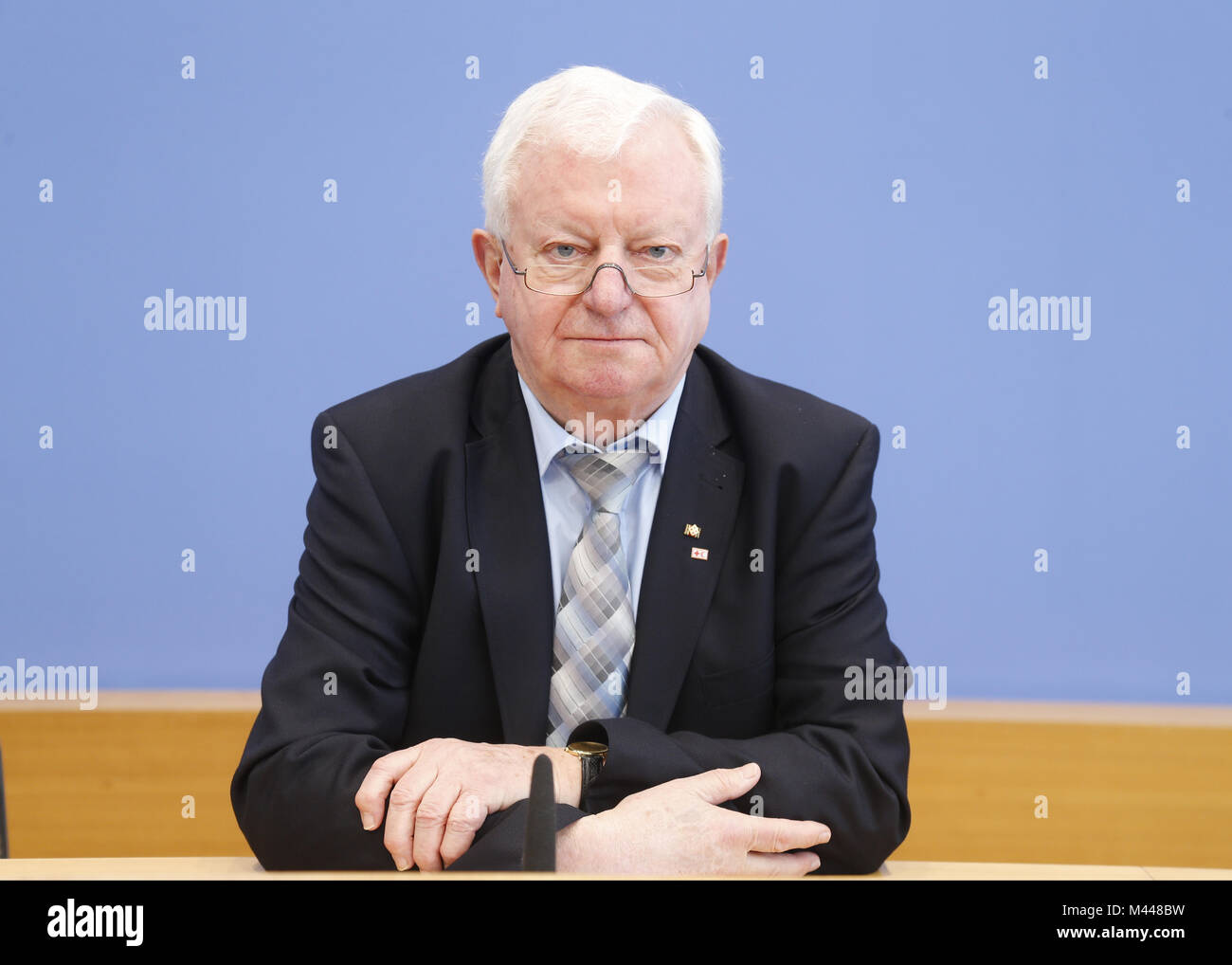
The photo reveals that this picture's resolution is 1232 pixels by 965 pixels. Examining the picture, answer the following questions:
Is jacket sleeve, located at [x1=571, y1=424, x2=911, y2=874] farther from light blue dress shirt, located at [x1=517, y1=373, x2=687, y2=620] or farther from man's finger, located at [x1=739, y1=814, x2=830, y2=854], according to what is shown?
light blue dress shirt, located at [x1=517, y1=373, x2=687, y2=620]

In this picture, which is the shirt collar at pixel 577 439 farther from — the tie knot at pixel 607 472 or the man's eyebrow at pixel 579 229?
the man's eyebrow at pixel 579 229

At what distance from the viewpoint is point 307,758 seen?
63.9 inches

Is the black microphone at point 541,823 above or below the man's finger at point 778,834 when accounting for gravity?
above

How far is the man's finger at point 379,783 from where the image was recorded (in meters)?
1.53

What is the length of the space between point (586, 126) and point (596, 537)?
1.92 ft

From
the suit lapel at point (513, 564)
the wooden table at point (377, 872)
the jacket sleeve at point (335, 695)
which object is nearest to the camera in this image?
the wooden table at point (377, 872)

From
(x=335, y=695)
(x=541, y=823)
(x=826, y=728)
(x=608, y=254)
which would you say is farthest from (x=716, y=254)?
(x=541, y=823)

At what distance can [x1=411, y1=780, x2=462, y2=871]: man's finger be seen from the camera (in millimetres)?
1501

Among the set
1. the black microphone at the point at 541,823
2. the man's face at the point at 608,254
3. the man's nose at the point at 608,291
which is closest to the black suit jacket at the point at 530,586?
the man's face at the point at 608,254

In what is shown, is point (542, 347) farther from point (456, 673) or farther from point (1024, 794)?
point (1024, 794)

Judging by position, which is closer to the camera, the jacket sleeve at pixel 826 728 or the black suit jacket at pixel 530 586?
the jacket sleeve at pixel 826 728

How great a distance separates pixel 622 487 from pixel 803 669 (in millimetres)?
376

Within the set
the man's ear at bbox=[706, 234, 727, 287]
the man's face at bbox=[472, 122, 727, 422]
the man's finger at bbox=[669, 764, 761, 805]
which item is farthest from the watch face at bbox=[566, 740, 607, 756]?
the man's ear at bbox=[706, 234, 727, 287]

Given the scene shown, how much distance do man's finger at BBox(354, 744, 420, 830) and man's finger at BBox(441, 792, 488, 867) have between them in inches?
3.6
